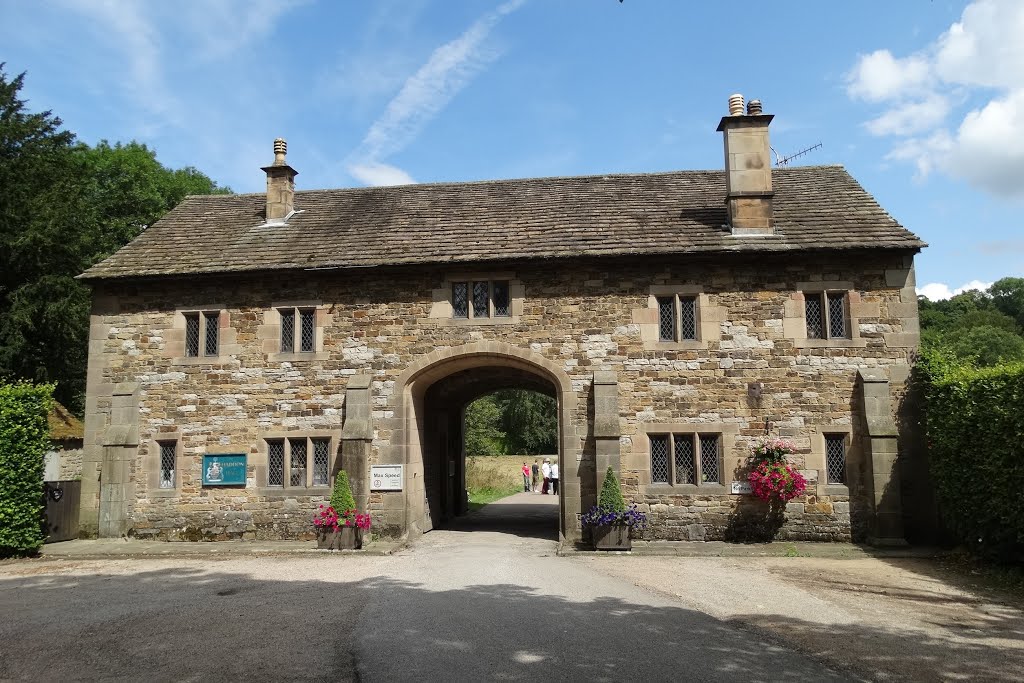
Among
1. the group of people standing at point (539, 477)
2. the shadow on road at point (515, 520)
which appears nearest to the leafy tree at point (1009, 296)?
the group of people standing at point (539, 477)

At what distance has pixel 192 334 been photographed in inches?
604

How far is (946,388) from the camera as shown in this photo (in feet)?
40.3

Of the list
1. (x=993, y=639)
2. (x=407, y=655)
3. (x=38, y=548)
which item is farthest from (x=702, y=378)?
(x=38, y=548)

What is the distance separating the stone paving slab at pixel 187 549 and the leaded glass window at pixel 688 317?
7146 mm

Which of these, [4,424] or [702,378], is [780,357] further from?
[4,424]

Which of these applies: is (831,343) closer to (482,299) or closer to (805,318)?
(805,318)

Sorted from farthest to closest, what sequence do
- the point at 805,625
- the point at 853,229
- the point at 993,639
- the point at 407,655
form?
1. the point at 853,229
2. the point at 805,625
3. the point at 993,639
4. the point at 407,655

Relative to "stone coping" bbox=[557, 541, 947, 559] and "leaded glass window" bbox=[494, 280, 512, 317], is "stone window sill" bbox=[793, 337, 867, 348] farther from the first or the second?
"leaded glass window" bbox=[494, 280, 512, 317]

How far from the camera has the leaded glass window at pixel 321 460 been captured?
14492 millimetres

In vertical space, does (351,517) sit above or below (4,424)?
below

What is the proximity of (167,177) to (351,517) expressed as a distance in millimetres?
29119

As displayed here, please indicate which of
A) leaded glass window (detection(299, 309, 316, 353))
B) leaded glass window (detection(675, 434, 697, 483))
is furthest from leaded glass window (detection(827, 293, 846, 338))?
leaded glass window (detection(299, 309, 316, 353))

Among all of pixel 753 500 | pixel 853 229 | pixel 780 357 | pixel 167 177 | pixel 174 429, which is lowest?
pixel 753 500

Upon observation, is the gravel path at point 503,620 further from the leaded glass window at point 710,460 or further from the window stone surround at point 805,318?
the window stone surround at point 805,318
